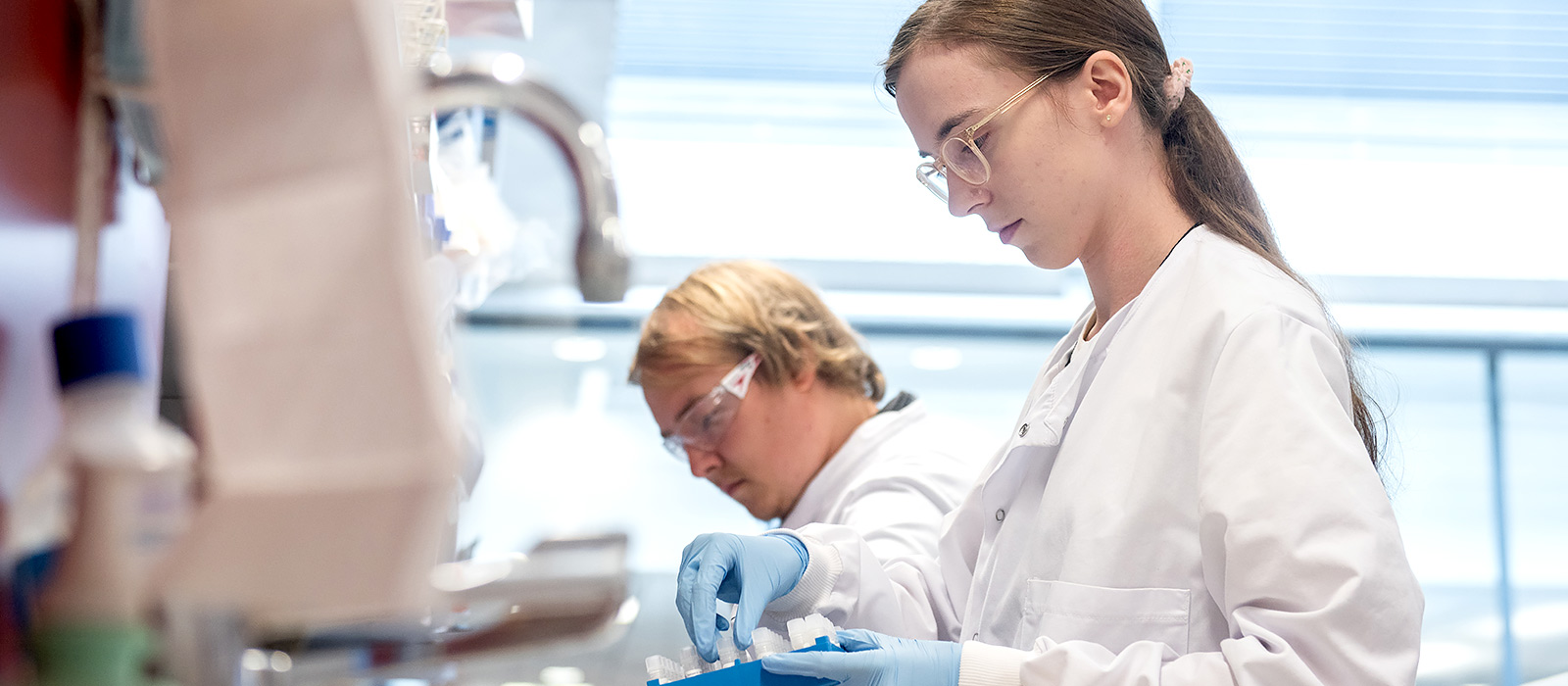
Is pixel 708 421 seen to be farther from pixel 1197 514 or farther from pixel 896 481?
pixel 1197 514

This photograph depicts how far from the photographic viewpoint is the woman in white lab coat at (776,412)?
68.4 inches

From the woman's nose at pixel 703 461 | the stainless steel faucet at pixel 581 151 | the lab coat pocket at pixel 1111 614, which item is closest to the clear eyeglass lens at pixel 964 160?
the lab coat pocket at pixel 1111 614

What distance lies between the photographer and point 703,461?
183 cm

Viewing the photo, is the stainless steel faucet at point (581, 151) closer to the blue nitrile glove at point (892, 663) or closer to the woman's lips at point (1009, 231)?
the blue nitrile glove at point (892, 663)

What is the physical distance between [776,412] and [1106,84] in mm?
828

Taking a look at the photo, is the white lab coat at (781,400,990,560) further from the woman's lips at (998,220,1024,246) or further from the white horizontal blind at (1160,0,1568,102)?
the white horizontal blind at (1160,0,1568,102)

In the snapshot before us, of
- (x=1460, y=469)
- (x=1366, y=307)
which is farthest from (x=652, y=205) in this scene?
(x=1460, y=469)

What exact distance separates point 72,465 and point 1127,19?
1.04m

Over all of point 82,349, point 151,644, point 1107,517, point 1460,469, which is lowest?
point 1460,469

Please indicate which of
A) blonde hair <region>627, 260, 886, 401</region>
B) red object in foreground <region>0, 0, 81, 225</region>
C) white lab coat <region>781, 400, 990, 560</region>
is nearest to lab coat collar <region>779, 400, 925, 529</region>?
white lab coat <region>781, 400, 990, 560</region>

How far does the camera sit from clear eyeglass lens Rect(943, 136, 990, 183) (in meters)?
1.14

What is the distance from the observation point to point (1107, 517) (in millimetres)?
1009

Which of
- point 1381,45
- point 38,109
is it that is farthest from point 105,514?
point 1381,45

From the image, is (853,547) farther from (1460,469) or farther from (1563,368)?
(1563,368)
